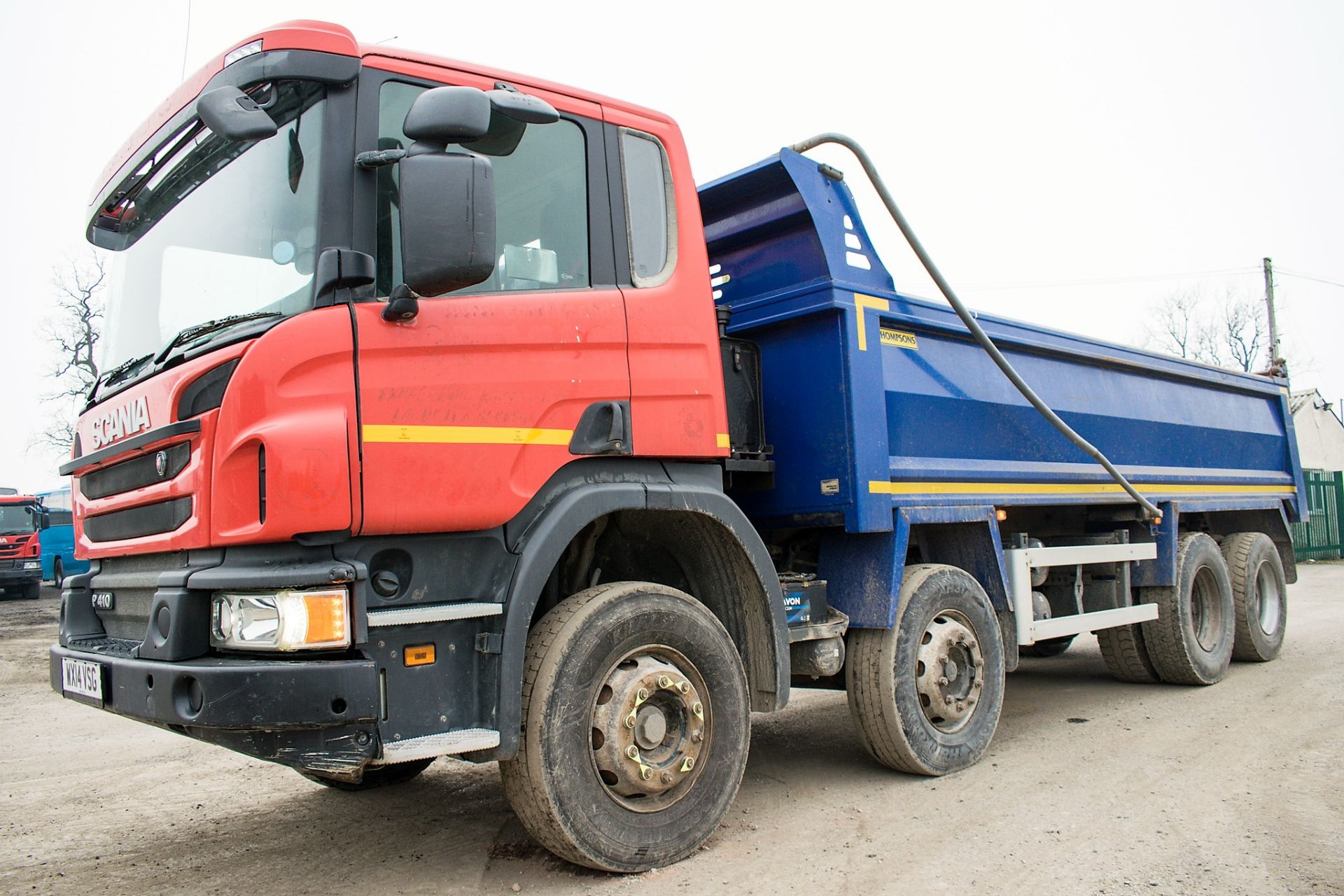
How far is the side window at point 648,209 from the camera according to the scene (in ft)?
12.9

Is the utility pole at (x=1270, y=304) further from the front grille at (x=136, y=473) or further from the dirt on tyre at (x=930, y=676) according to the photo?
the front grille at (x=136, y=473)

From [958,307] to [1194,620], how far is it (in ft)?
13.1

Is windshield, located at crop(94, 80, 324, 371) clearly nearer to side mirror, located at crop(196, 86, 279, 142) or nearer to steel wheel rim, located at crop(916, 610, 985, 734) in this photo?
side mirror, located at crop(196, 86, 279, 142)

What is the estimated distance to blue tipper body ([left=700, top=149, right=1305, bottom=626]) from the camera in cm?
467

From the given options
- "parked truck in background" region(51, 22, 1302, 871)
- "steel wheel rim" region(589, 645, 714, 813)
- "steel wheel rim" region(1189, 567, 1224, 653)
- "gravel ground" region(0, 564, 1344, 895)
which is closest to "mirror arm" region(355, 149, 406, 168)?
"parked truck in background" region(51, 22, 1302, 871)

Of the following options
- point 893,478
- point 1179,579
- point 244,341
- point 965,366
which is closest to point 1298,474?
point 1179,579

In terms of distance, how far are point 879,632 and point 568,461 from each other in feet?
6.50

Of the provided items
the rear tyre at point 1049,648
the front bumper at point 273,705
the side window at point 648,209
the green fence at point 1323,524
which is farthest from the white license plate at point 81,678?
the green fence at point 1323,524

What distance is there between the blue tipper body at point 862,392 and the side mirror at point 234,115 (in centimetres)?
243

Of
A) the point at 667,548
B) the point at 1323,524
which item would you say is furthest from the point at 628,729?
the point at 1323,524

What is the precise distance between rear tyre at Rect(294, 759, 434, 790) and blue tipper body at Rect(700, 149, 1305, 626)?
208 cm

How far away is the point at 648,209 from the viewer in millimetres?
4039

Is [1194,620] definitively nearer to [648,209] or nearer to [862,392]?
[862,392]

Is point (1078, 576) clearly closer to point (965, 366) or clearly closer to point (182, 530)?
point (965, 366)
